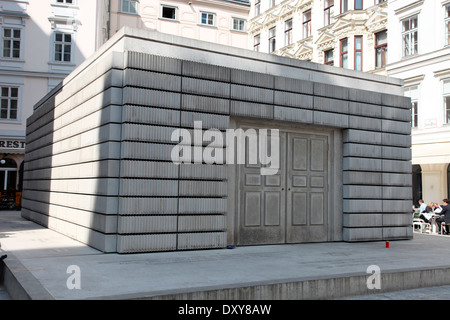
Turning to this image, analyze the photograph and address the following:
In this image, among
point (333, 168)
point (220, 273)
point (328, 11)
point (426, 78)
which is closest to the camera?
point (220, 273)

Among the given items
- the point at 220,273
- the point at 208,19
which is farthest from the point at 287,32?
the point at 220,273

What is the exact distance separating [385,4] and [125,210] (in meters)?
22.4

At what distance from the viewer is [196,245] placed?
9469 mm

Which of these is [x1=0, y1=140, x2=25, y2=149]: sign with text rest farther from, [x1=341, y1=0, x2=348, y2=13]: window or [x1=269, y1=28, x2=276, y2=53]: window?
[x1=341, y1=0, x2=348, y2=13]: window

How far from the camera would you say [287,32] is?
34.1 m

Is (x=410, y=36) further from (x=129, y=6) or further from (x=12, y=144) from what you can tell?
(x=12, y=144)

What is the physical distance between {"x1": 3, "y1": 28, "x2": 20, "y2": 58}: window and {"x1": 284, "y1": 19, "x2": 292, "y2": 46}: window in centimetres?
1858

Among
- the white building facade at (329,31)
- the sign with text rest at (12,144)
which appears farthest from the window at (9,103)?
the white building facade at (329,31)

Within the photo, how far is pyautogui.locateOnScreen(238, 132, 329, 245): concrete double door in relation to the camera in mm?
Result: 10500

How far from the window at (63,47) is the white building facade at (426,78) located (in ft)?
66.3

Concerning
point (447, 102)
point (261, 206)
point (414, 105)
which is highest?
point (414, 105)

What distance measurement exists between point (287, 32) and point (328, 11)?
4.83 meters
